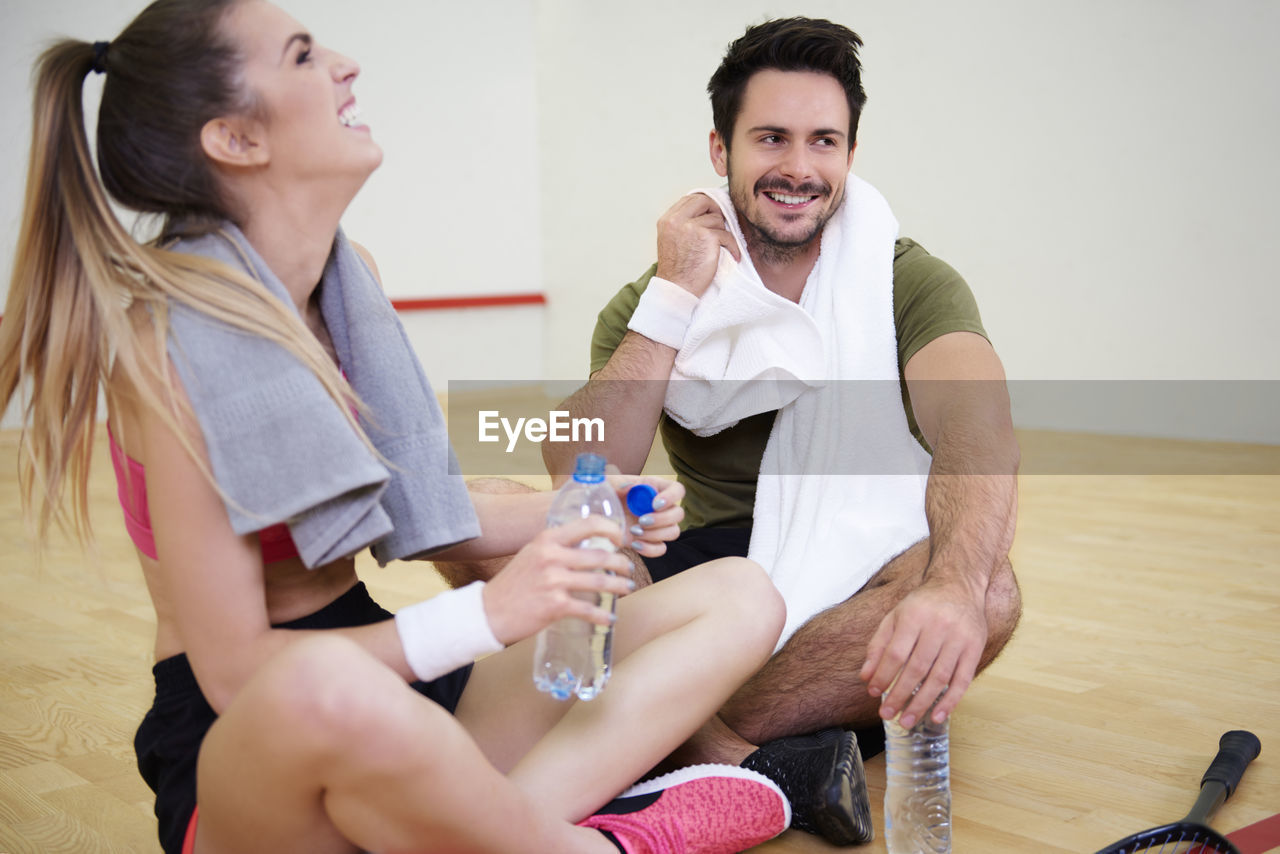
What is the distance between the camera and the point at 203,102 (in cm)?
107

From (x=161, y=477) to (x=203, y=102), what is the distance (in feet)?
1.11

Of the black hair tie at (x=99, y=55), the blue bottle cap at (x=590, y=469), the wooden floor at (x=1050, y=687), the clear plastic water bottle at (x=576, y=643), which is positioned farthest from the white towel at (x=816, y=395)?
the black hair tie at (x=99, y=55)

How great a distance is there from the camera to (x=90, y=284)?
3.34ft

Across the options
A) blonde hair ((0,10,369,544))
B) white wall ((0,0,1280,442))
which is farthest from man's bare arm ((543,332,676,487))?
white wall ((0,0,1280,442))

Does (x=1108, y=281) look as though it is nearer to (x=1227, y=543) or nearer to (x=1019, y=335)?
(x=1019, y=335)

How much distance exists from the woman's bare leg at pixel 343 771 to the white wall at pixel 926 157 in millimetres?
4397

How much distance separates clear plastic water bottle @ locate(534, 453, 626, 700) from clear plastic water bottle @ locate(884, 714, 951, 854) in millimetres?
347

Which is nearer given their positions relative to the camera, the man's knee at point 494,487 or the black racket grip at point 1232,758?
the black racket grip at point 1232,758

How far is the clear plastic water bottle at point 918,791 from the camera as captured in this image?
4.37 ft

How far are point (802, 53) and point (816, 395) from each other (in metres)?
0.54

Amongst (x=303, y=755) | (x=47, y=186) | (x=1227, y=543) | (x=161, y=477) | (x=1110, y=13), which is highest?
(x=1110, y=13)

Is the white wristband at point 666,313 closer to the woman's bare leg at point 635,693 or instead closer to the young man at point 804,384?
the young man at point 804,384

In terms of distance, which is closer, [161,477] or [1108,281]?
[161,477]

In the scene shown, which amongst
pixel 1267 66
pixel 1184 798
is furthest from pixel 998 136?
pixel 1184 798
